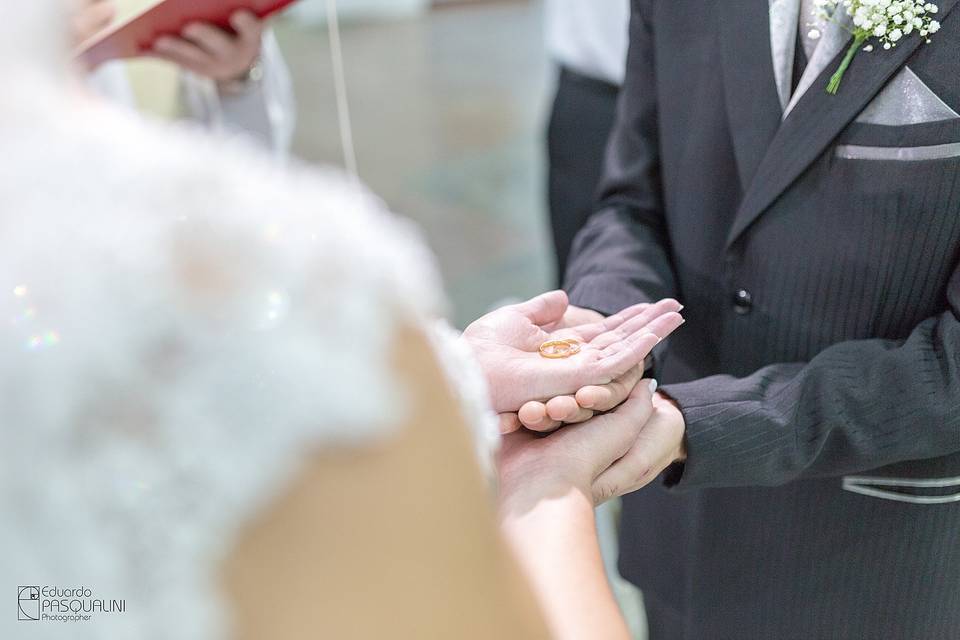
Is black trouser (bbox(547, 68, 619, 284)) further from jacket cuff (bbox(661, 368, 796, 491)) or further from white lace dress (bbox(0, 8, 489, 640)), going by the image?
white lace dress (bbox(0, 8, 489, 640))

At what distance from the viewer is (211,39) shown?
76.9 inches

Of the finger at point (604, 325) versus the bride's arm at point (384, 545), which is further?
the finger at point (604, 325)

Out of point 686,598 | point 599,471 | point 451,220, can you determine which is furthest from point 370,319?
point 451,220

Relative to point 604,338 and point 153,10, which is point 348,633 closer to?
point 604,338

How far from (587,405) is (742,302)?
0.88 ft

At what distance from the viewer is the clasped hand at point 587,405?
1.11m

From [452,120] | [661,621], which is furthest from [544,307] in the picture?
[452,120]

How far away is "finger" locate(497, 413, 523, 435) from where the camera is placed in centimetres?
116

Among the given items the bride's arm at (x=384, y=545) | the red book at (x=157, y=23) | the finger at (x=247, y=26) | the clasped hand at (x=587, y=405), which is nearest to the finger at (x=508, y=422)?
the clasped hand at (x=587, y=405)

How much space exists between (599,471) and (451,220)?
3664 mm

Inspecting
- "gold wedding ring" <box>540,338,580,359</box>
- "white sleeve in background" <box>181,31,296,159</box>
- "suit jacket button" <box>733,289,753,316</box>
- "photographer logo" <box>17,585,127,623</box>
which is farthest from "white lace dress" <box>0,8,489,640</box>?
"white sleeve in background" <box>181,31,296,159</box>

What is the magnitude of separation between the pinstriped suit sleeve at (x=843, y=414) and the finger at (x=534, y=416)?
6.9 inches

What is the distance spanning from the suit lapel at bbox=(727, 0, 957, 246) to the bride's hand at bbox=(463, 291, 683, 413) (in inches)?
6.7

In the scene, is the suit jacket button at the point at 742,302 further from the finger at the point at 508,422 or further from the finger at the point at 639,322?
the finger at the point at 508,422
